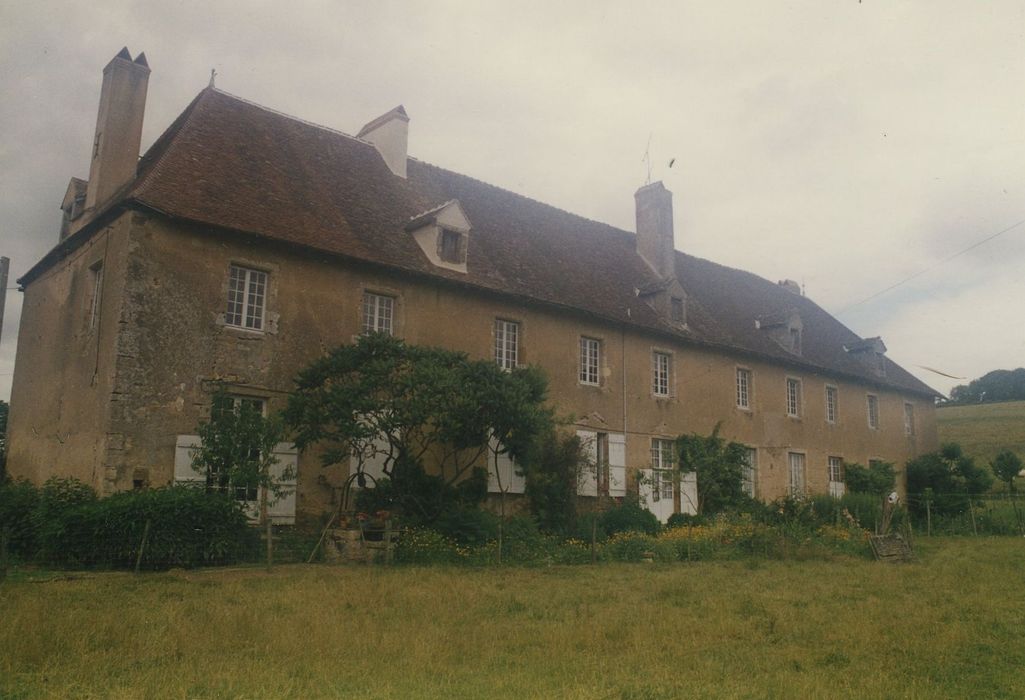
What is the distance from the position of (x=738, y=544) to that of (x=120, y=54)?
16465 millimetres

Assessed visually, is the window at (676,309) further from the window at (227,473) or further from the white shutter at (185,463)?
the white shutter at (185,463)

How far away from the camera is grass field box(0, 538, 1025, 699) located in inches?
284

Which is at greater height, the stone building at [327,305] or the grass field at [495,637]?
the stone building at [327,305]

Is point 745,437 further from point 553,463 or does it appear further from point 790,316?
point 553,463

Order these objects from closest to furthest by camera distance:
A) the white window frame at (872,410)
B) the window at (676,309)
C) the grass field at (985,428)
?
1. the window at (676,309)
2. the white window frame at (872,410)
3. the grass field at (985,428)

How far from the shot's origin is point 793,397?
29.2 metres

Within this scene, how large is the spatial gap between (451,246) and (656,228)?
10.4 meters

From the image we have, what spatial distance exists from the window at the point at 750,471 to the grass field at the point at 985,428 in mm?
21042

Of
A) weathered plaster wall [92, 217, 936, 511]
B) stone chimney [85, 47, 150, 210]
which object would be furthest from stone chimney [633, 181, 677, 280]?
stone chimney [85, 47, 150, 210]

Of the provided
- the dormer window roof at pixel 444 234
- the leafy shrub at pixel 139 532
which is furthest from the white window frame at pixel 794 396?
the leafy shrub at pixel 139 532

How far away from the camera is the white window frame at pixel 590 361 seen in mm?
22688

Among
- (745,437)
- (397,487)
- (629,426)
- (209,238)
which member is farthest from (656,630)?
(745,437)

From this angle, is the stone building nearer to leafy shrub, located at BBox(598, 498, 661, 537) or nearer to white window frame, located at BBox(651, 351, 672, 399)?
white window frame, located at BBox(651, 351, 672, 399)

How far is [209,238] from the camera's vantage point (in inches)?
648
